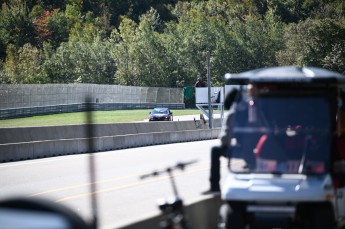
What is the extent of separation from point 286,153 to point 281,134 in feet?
0.74

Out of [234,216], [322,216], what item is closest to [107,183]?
[234,216]

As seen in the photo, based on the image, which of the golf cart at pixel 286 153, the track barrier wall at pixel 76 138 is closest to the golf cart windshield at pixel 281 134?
the golf cart at pixel 286 153

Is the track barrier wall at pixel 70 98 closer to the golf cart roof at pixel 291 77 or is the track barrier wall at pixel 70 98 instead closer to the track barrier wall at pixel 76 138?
the track barrier wall at pixel 76 138

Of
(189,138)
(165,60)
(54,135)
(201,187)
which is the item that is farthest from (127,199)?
(165,60)

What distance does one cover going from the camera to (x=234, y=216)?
30.4ft

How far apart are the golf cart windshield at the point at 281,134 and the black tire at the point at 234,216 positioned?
572 millimetres

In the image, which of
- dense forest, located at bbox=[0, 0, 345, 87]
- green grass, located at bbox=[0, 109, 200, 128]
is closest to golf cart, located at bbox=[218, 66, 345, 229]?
green grass, located at bbox=[0, 109, 200, 128]

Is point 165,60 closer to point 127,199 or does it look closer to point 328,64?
point 328,64

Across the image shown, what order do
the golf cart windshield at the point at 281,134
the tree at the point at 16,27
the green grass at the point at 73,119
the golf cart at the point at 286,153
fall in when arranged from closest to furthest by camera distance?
the golf cart at the point at 286,153
the golf cart windshield at the point at 281,134
the green grass at the point at 73,119
the tree at the point at 16,27

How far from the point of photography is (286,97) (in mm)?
10352

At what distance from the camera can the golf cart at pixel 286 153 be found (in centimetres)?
933

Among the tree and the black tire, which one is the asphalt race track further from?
the tree

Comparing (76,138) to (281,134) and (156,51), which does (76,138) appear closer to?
(281,134)

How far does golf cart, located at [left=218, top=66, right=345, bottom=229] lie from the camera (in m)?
9.33
